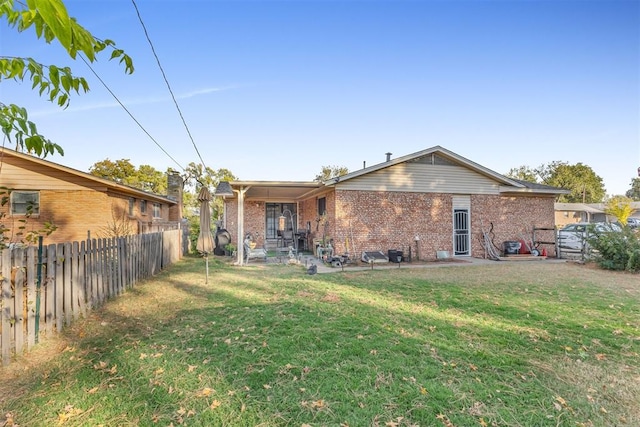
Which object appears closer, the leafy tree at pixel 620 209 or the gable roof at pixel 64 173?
the leafy tree at pixel 620 209

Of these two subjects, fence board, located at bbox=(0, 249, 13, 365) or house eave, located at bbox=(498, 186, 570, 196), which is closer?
fence board, located at bbox=(0, 249, 13, 365)

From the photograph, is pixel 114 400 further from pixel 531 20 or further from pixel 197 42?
pixel 531 20

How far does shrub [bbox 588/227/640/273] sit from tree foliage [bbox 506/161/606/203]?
4262 cm

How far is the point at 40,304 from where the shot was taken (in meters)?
3.94

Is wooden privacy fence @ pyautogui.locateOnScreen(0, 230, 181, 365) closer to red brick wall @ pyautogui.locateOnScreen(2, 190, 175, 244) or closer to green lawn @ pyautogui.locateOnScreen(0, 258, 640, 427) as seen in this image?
green lawn @ pyautogui.locateOnScreen(0, 258, 640, 427)

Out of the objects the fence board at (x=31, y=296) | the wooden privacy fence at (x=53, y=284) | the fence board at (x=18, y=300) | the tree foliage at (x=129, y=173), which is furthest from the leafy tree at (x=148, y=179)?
the fence board at (x=18, y=300)

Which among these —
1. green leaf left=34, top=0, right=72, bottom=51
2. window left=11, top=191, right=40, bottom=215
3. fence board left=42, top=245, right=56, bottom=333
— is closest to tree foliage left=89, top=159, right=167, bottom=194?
window left=11, top=191, right=40, bottom=215

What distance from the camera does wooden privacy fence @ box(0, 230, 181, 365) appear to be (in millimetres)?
3488

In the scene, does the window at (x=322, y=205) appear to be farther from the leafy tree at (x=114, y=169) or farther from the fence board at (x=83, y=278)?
the leafy tree at (x=114, y=169)

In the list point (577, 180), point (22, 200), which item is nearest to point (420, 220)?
point (22, 200)


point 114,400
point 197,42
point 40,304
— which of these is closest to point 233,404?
point 114,400

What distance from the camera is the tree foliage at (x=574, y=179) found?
4572 cm

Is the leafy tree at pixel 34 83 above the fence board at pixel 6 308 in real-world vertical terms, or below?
above

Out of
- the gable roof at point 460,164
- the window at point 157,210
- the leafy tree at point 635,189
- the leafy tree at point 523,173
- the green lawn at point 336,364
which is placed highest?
the leafy tree at point 523,173
